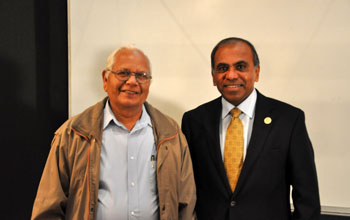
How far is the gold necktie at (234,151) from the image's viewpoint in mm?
1589

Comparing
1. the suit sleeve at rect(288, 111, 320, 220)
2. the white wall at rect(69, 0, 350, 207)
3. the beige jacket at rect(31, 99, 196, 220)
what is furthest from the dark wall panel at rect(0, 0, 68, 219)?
the suit sleeve at rect(288, 111, 320, 220)

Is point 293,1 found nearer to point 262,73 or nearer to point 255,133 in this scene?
point 262,73

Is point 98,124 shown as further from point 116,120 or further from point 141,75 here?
point 141,75

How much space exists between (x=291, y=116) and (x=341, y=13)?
3.14ft

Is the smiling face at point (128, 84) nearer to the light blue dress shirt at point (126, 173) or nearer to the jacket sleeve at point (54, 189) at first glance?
the light blue dress shirt at point (126, 173)

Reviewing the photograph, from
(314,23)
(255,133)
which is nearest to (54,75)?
(255,133)

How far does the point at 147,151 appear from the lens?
1551 mm

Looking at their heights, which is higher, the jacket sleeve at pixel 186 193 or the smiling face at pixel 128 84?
the smiling face at pixel 128 84

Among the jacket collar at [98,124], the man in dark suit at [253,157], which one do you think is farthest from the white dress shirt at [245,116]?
the jacket collar at [98,124]

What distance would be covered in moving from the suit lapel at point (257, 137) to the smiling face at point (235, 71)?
116 millimetres

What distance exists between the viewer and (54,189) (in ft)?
4.64

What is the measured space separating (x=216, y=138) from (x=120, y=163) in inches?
20.0

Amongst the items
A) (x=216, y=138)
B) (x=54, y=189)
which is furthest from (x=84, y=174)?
(x=216, y=138)

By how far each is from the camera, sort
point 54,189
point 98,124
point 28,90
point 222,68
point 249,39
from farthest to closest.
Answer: point 28,90, point 249,39, point 222,68, point 98,124, point 54,189
